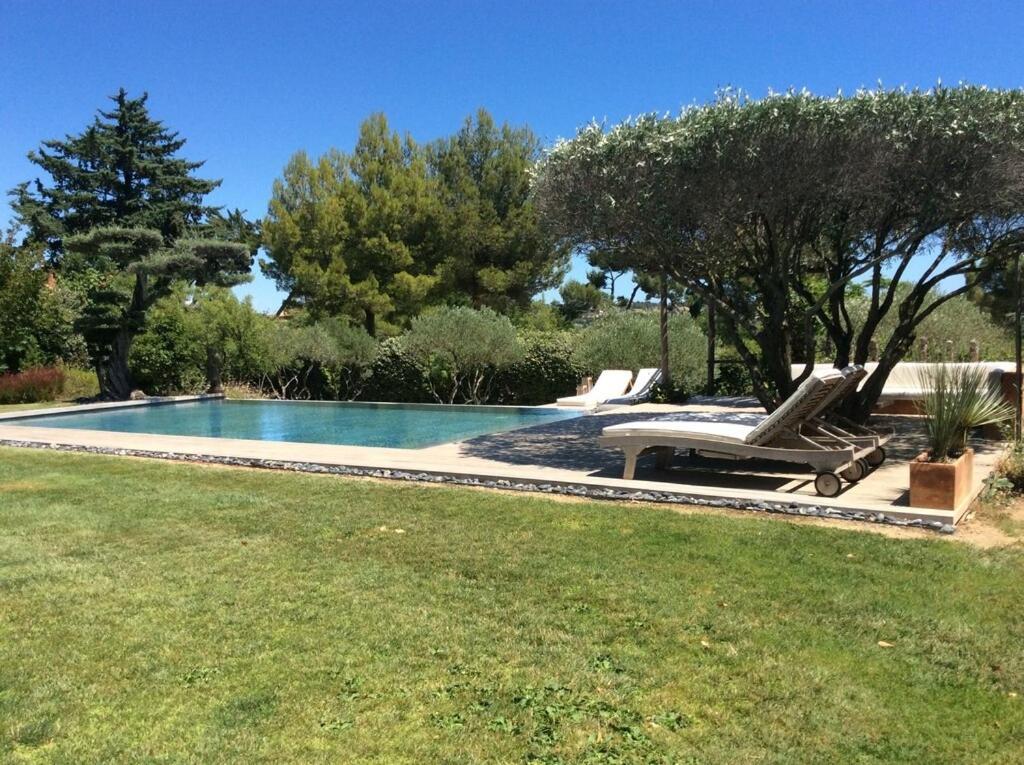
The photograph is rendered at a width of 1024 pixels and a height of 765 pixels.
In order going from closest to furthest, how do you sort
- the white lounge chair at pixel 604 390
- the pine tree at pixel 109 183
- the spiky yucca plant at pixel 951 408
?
the spiky yucca plant at pixel 951 408 < the white lounge chair at pixel 604 390 < the pine tree at pixel 109 183

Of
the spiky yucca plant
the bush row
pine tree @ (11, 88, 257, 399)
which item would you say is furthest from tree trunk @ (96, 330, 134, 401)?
the spiky yucca plant

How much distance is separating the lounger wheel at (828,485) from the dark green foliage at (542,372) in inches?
509

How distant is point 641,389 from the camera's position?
17297mm

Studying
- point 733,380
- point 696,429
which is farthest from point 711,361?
point 696,429

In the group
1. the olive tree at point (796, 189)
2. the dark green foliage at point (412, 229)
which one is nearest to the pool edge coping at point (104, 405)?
the dark green foliage at point (412, 229)

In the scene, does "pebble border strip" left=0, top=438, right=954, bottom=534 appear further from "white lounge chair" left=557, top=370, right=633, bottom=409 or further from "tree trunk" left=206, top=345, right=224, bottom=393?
"tree trunk" left=206, top=345, right=224, bottom=393

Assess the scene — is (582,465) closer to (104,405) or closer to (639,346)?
(639,346)

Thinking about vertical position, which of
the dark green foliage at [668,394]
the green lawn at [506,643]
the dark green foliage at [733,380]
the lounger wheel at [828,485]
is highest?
the dark green foliage at [733,380]

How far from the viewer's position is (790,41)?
1170 centimetres

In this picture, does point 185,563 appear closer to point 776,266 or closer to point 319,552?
point 319,552

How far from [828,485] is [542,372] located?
13.3 m

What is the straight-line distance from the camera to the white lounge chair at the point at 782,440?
6.42 metres

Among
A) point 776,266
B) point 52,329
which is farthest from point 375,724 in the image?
point 52,329

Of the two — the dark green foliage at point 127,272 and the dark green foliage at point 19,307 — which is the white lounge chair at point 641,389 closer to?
the dark green foliage at point 127,272
